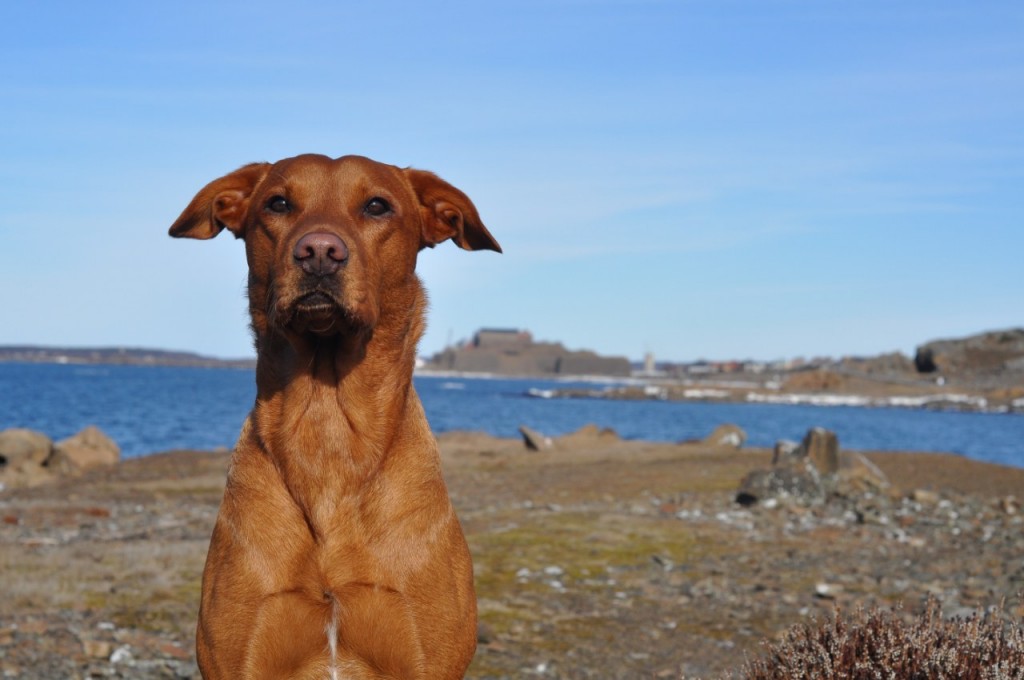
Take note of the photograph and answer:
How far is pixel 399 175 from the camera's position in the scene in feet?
17.1

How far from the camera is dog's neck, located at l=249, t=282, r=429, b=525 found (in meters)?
4.60

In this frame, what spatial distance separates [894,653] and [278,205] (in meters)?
3.64

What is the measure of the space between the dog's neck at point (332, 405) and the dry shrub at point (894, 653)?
92.7 inches

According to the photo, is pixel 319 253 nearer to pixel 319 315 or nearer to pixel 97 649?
pixel 319 315

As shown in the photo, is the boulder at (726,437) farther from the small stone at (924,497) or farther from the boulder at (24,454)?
the boulder at (24,454)

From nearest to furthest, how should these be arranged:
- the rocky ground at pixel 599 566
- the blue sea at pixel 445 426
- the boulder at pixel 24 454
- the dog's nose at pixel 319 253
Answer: the dog's nose at pixel 319 253, the rocky ground at pixel 599 566, the boulder at pixel 24 454, the blue sea at pixel 445 426

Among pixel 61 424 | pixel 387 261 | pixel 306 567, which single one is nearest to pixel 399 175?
pixel 387 261

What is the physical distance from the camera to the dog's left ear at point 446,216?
5.23 m

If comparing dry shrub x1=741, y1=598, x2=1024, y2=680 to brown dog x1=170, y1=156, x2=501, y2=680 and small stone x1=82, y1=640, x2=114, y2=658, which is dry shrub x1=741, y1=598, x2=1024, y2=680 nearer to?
brown dog x1=170, y1=156, x2=501, y2=680

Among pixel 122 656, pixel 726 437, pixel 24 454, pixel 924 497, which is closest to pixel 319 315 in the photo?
pixel 122 656

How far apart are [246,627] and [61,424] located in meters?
56.4

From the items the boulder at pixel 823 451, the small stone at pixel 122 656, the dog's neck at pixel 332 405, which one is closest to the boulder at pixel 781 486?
the boulder at pixel 823 451

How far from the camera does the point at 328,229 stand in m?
4.40

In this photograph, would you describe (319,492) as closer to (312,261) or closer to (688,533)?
(312,261)
